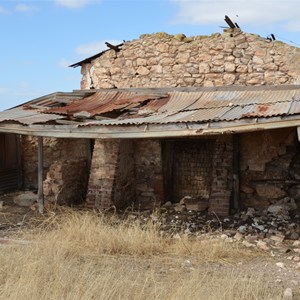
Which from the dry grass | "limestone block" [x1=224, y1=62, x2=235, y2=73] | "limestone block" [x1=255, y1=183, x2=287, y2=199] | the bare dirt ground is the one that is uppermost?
"limestone block" [x1=224, y1=62, x2=235, y2=73]

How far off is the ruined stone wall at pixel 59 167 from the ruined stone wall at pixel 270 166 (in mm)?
3718

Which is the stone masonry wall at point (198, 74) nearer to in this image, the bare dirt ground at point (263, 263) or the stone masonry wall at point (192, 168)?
the stone masonry wall at point (192, 168)

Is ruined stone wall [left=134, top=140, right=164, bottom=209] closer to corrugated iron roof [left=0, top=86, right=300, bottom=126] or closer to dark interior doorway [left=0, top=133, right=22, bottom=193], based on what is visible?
corrugated iron roof [left=0, top=86, right=300, bottom=126]

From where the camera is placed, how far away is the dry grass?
5.14 meters

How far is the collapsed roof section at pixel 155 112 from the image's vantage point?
7.21 meters

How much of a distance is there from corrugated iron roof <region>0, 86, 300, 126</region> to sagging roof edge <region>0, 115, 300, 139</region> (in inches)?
3.5

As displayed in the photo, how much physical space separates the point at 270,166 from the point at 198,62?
3.19 m

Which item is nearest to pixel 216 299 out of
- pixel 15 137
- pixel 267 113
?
pixel 267 113

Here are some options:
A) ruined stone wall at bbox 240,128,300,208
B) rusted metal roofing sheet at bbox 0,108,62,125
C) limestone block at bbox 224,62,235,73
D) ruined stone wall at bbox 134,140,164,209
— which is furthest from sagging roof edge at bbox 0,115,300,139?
limestone block at bbox 224,62,235,73

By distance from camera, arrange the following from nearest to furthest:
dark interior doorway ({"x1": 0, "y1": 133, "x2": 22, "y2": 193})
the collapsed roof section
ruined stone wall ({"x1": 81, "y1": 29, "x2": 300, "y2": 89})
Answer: the collapsed roof section
ruined stone wall ({"x1": 81, "y1": 29, "x2": 300, "y2": 89})
dark interior doorway ({"x1": 0, "y1": 133, "x2": 22, "y2": 193})

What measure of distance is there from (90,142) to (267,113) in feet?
18.4

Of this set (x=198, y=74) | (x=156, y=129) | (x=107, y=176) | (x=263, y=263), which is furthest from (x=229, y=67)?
(x=263, y=263)

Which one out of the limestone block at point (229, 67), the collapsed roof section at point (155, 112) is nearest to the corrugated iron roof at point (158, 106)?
the collapsed roof section at point (155, 112)

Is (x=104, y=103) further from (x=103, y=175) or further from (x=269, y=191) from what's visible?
(x=269, y=191)
